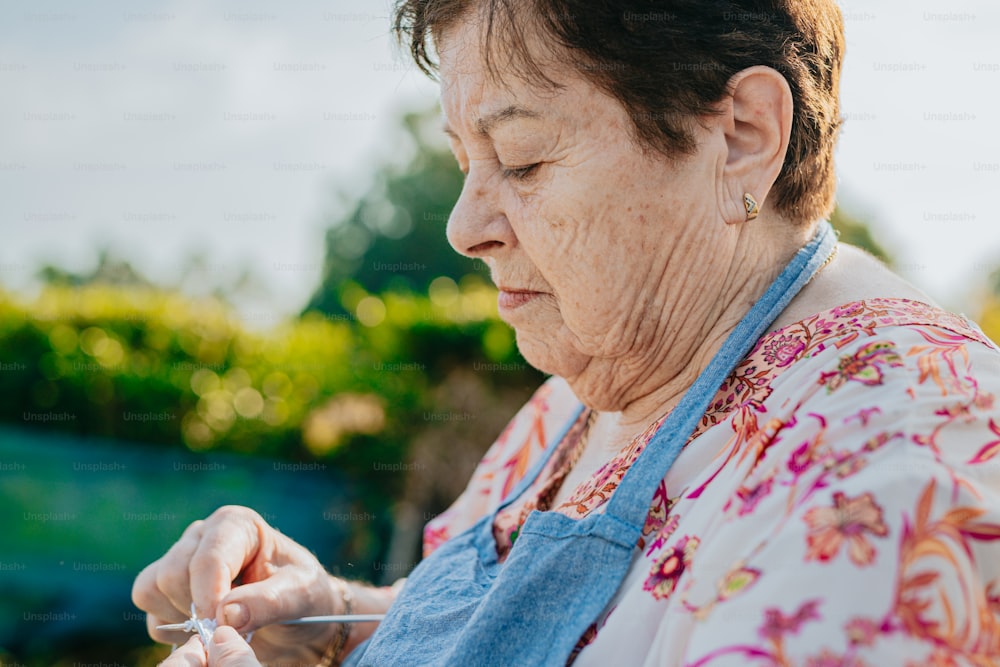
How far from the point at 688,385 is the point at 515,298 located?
39 cm

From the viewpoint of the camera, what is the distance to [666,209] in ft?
4.99

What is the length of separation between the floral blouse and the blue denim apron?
2cm

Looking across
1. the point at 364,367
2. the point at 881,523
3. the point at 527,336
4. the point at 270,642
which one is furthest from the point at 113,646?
the point at 881,523

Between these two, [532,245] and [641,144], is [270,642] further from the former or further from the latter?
[641,144]

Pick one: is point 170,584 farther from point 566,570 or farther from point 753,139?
point 753,139

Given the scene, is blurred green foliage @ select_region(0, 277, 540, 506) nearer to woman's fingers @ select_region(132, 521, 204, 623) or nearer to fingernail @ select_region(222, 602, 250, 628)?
woman's fingers @ select_region(132, 521, 204, 623)

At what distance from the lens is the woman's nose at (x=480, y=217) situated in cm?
168

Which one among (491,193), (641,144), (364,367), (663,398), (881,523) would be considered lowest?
(364,367)

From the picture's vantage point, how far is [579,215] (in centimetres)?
155

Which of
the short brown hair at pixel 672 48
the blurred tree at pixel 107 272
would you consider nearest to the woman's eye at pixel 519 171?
the short brown hair at pixel 672 48

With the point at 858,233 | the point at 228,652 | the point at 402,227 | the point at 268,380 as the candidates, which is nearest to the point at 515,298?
the point at 228,652

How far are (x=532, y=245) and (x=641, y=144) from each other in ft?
0.95

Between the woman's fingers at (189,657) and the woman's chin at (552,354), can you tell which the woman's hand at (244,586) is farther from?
the woman's chin at (552,354)

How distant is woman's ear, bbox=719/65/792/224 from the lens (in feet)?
4.96
